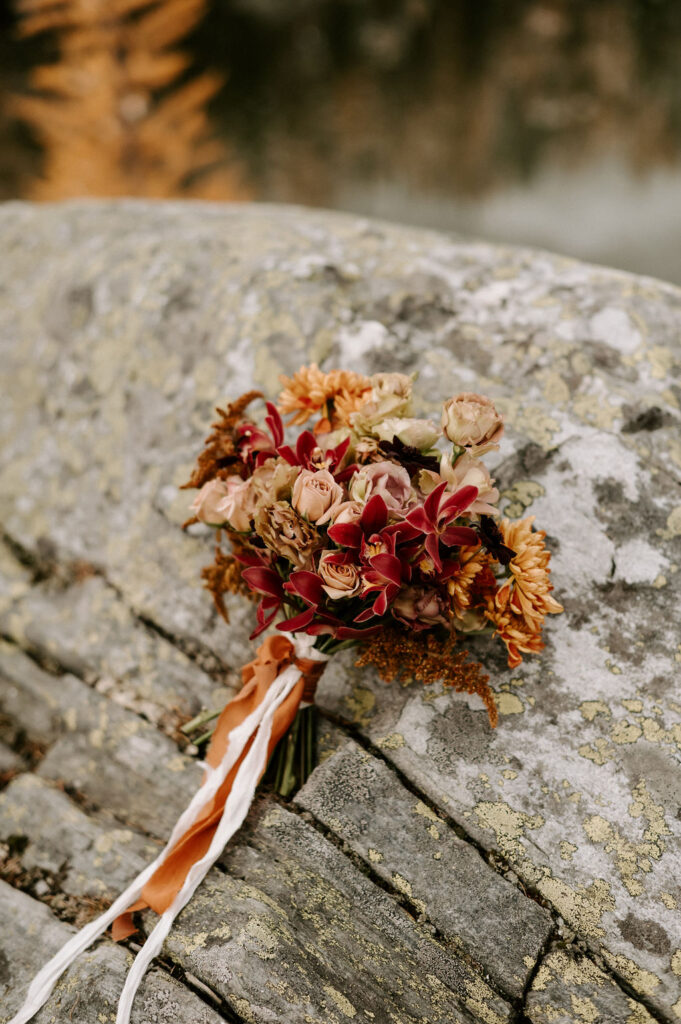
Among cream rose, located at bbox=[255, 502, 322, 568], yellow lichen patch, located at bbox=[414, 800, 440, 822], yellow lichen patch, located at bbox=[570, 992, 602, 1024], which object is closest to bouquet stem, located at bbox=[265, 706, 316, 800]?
yellow lichen patch, located at bbox=[414, 800, 440, 822]

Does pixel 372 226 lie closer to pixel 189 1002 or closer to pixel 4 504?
pixel 4 504

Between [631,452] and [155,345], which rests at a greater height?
[155,345]

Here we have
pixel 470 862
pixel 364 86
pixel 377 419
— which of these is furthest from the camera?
pixel 364 86

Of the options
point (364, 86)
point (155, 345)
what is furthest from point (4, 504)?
point (364, 86)

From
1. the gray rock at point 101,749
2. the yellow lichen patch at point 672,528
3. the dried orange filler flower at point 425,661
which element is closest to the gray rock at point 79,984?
the gray rock at point 101,749

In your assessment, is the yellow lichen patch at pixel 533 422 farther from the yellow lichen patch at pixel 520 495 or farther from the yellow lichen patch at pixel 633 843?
the yellow lichen patch at pixel 633 843

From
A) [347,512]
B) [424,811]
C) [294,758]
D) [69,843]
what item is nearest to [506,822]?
[424,811]

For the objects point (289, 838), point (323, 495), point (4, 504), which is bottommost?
point (289, 838)

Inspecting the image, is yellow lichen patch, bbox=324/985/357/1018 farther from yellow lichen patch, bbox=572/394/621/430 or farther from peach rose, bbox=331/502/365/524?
yellow lichen patch, bbox=572/394/621/430
